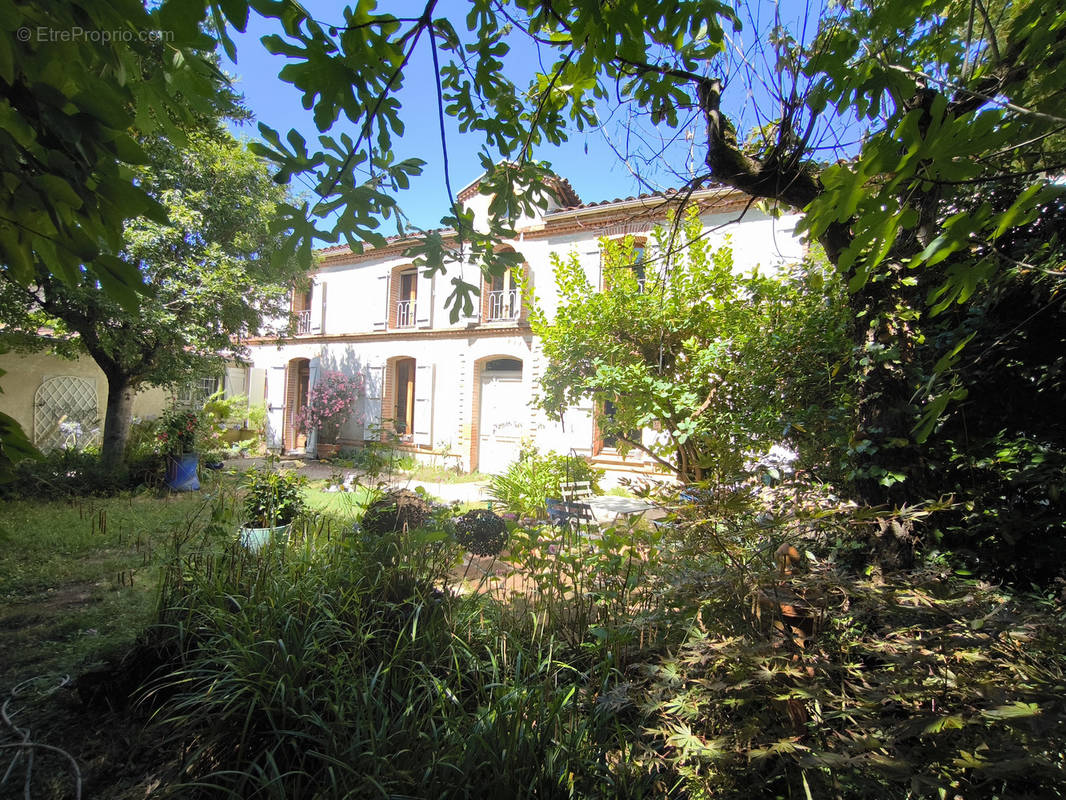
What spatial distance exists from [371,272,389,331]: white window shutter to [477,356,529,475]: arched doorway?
10.2ft

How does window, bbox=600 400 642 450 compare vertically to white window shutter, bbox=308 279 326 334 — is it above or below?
below

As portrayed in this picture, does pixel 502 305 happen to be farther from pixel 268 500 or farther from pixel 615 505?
pixel 268 500

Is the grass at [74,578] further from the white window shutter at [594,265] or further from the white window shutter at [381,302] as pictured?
the white window shutter at [594,265]

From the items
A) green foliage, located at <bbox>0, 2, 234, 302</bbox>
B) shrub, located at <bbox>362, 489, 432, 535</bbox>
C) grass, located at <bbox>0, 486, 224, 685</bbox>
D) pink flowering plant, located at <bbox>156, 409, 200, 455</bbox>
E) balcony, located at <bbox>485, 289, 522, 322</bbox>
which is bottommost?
grass, located at <bbox>0, 486, 224, 685</bbox>

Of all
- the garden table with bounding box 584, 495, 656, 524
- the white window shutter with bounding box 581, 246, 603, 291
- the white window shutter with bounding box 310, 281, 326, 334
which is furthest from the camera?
the white window shutter with bounding box 310, 281, 326, 334

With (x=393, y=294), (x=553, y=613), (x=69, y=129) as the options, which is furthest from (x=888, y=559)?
(x=393, y=294)

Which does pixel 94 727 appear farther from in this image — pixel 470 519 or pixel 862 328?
pixel 862 328

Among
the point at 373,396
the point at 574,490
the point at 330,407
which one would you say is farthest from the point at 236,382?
the point at 574,490

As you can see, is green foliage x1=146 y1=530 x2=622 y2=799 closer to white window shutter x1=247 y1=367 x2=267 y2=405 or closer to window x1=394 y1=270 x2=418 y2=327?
window x1=394 y1=270 x2=418 y2=327

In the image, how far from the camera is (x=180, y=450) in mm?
7500

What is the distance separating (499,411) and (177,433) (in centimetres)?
575

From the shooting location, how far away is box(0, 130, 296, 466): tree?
610 centimetres

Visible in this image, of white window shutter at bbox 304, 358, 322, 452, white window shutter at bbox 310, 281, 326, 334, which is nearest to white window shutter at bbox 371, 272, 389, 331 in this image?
white window shutter at bbox 310, 281, 326, 334

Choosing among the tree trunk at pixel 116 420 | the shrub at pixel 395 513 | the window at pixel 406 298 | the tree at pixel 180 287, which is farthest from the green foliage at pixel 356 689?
the window at pixel 406 298
